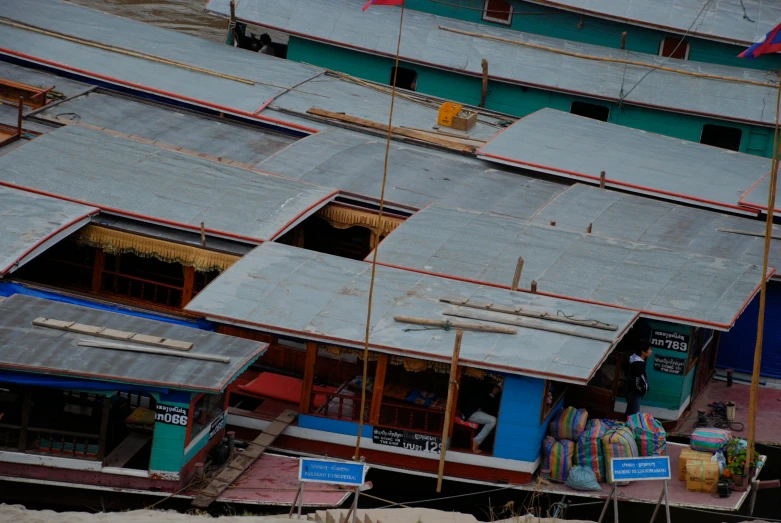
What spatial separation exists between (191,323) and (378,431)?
347 cm

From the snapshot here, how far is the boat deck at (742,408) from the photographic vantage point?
70.0 feet

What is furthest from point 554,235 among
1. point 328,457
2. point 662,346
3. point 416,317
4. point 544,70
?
point 544,70

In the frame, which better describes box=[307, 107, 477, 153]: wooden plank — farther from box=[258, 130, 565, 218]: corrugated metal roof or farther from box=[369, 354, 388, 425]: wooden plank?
box=[369, 354, 388, 425]: wooden plank

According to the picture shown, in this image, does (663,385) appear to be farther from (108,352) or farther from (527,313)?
(108,352)

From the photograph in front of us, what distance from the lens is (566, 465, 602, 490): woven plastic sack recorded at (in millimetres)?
18844

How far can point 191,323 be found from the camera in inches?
784

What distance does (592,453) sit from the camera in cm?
1922

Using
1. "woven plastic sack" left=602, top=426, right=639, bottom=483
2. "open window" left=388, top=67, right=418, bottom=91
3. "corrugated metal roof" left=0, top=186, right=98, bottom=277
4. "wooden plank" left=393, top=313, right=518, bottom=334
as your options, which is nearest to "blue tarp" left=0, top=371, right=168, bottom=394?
"corrugated metal roof" left=0, top=186, right=98, bottom=277

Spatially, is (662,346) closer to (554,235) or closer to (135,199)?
(554,235)

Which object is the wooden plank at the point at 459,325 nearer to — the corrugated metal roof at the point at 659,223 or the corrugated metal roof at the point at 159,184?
the corrugated metal roof at the point at 159,184

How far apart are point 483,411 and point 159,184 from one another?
314 inches

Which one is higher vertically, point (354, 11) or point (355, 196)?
point (354, 11)

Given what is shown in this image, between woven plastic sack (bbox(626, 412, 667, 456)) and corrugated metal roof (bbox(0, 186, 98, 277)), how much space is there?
999 cm

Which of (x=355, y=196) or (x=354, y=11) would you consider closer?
(x=355, y=196)
